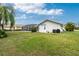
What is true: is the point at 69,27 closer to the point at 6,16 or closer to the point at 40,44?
the point at 40,44

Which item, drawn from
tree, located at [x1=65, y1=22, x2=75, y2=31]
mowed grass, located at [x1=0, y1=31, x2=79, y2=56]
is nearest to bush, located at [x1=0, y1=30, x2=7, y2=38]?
mowed grass, located at [x1=0, y1=31, x2=79, y2=56]

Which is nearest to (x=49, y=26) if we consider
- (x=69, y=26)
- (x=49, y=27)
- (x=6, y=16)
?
(x=49, y=27)

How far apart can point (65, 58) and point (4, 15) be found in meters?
0.72

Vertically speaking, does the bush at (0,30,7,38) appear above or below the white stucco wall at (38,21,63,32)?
below

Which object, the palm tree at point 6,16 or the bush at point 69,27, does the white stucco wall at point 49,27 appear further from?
the palm tree at point 6,16

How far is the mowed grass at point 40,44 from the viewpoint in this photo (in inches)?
82.0

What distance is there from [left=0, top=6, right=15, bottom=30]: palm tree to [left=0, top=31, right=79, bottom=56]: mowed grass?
116 mm

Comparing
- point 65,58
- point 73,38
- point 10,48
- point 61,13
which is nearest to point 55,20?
point 61,13

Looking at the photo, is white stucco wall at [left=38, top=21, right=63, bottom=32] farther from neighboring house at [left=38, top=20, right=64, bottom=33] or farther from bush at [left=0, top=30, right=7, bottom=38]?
bush at [left=0, top=30, right=7, bottom=38]

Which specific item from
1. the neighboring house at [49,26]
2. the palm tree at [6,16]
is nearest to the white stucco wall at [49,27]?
the neighboring house at [49,26]

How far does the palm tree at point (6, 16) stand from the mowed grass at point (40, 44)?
12 cm

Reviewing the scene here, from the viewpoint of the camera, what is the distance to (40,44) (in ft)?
6.92

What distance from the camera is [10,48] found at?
210 cm

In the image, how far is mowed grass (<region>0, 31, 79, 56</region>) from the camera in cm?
208
